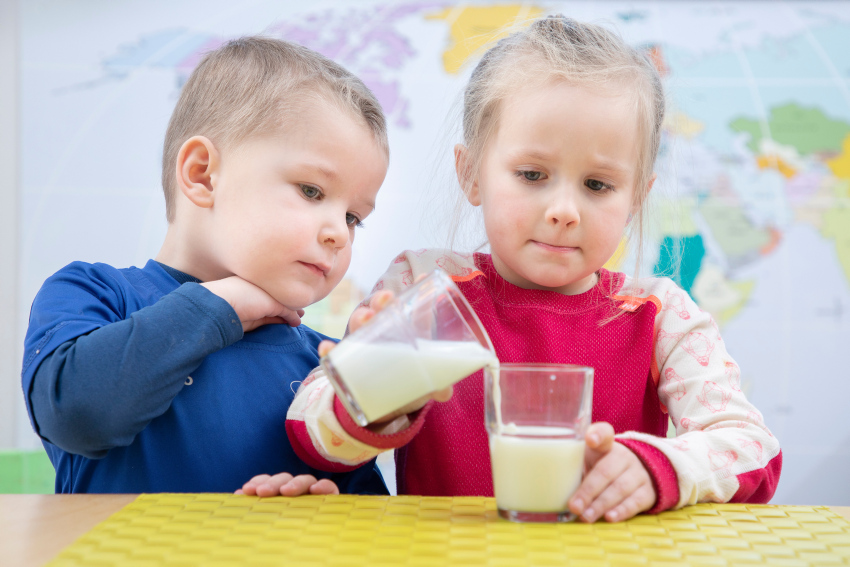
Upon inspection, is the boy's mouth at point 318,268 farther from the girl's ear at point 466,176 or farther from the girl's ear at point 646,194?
the girl's ear at point 646,194

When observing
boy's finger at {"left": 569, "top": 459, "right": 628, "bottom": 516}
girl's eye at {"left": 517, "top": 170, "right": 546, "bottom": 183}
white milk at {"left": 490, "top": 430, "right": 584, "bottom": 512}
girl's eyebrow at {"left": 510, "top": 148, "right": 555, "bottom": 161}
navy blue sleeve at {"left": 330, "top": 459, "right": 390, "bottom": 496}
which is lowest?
navy blue sleeve at {"left": 330, "top": 459, "right": 390, "bottom": 496}

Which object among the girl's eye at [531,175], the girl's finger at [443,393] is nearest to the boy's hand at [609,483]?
the girl's finger at [443,393]

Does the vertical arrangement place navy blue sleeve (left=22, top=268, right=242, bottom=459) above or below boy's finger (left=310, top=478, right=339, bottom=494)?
above

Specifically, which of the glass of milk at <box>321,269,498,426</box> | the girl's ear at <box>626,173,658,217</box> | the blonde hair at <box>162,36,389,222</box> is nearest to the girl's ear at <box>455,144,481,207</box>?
the blonde hair at <box>162,36,389,222</box>

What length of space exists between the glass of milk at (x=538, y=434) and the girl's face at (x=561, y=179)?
0.33 meters

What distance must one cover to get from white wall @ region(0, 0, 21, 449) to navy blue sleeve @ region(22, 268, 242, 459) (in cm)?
184

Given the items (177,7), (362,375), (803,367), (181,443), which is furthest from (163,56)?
(803,367)

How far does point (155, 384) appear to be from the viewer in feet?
2.44

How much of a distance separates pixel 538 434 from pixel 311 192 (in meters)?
0.48

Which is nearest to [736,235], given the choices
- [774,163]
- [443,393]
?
[774,163]

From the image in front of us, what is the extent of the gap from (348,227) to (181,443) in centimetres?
35

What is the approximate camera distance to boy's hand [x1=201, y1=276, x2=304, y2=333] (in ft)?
2.79

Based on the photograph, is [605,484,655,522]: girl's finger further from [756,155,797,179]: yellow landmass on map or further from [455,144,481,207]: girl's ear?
[756,155,797,179]: yellow landmass on map

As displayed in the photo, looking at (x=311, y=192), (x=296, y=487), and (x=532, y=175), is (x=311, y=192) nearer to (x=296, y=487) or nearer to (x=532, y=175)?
(x=532, y=175)
